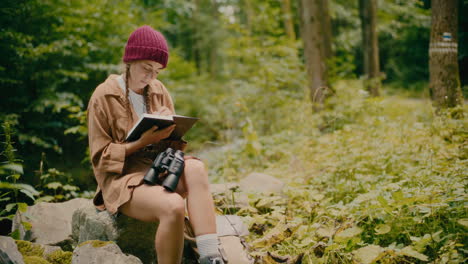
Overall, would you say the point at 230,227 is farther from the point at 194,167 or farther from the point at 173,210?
the point at 173,210

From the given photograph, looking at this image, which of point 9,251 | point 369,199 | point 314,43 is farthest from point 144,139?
point 314,43

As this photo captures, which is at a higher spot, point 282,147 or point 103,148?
point 103,148

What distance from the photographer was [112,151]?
228 cm

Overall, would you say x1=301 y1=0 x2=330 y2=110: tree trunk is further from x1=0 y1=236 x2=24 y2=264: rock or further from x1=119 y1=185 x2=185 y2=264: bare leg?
x1=0 y1=236 x2=24 y2=264: rock

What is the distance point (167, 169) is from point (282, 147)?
11.5 feet

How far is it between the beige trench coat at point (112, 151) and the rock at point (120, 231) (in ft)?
0.36

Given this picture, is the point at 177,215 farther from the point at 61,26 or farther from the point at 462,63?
the point at 462,63

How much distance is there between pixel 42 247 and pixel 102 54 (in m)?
4.30

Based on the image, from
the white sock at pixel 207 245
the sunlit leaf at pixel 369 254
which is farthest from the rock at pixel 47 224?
the sunlit leaf at pixel 369 254

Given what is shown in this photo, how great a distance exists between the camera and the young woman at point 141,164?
6.97 feet

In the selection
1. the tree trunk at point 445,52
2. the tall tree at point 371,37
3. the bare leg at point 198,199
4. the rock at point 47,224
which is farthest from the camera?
the tall tree at point 371,37

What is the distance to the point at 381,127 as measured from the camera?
453 cm

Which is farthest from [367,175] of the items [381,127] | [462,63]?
[462,63]

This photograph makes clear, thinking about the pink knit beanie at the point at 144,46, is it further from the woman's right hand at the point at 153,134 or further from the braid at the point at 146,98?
the woman's right hand at the point at 153,134
